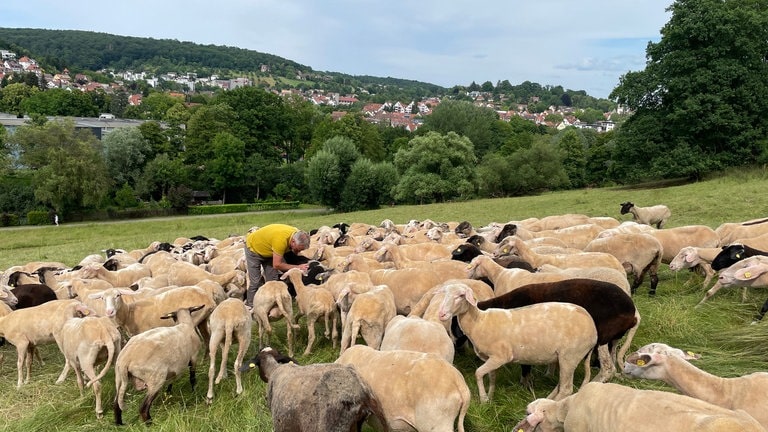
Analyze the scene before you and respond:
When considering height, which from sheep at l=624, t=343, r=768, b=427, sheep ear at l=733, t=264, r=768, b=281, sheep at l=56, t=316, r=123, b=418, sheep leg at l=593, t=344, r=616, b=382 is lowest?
sheep at l=56, t=316, r=123, b=418

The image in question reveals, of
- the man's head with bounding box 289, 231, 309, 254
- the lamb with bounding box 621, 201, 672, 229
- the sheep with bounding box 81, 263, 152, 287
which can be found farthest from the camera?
the lamb with bounding box 621, 201, 672, 229

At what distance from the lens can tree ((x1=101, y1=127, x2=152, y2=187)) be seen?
200ft

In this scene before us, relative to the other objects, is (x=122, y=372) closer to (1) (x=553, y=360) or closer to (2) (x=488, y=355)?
(2) (x=488, y=355)

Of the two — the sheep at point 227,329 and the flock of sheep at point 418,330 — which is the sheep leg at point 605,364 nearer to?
the flock of sheep at point 418,330

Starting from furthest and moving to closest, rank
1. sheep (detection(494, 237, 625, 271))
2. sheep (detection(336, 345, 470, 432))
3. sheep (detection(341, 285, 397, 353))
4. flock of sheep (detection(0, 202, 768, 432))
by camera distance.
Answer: sheep (detection(494, 237, 625, 271)) → sheep (detection(341, 285, 397, 353)) → sheep (detection(336, 345, 470, 432)) → flock of sheep (detection(0, 202, 768, 432))

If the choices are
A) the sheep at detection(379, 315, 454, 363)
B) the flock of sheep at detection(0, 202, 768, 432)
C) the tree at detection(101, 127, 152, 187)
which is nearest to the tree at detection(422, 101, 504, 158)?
the tree at detection(101, 127, 152, 187)

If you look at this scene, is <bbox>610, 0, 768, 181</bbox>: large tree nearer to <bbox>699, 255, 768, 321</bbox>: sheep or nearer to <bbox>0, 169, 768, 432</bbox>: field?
<bbox>0, 169, 768, 432</bbox>: field

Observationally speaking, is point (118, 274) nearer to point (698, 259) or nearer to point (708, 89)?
point (698, 259)

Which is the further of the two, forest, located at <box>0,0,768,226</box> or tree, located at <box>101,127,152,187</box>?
tree, located at <box>101,127,152,187</box>

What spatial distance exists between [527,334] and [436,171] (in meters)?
44.3

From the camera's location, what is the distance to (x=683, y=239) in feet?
34.7

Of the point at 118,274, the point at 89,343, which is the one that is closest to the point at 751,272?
the point at 89,343

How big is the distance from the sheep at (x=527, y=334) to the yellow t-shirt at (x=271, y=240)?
381 cm

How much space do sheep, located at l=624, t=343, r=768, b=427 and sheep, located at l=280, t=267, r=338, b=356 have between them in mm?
4559
